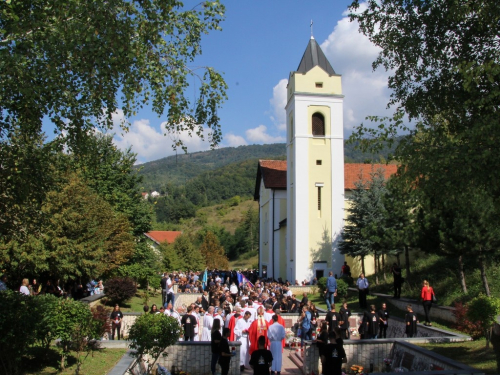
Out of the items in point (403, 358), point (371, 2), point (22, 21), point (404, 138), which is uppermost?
point (371, 2)

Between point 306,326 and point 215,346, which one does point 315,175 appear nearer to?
point 306,326

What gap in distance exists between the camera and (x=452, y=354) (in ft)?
39.3

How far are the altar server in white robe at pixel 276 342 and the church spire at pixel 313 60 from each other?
93.4 feet

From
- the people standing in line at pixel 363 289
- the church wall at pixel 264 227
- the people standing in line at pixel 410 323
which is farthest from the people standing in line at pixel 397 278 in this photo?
the church wall at pixel 264 227

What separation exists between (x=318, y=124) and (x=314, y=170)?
3728 mm

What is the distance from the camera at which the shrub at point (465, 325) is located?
13.4 metres

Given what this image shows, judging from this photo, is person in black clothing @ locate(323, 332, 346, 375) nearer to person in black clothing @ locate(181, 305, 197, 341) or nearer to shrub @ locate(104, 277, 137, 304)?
person in black clothing @ locate(181, 305, 197, 341)

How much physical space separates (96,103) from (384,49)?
767cm

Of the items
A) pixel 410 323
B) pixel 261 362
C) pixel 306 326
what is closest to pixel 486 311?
pixel 410 323

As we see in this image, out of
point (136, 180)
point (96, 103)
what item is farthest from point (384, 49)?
point (136, 180)

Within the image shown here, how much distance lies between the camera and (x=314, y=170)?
36438 mm

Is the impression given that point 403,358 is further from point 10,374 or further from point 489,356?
point 10,374

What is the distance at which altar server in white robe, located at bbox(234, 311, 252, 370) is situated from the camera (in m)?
13.2

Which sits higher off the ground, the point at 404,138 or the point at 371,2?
the point at 371,2
